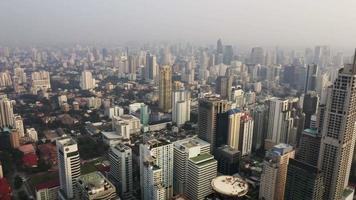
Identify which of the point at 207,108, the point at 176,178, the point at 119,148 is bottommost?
the point at 176,178

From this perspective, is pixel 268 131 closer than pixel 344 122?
No

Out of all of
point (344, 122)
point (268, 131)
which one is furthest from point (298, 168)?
point (268, 131)

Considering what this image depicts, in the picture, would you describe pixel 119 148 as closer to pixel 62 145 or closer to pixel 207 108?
pixel 62 145

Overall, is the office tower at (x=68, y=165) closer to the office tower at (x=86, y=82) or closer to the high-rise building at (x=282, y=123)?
the high-rise building at (x=282, y=123)

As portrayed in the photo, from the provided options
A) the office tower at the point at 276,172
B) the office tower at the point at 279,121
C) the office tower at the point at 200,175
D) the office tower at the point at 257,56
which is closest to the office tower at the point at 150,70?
the office tower at the point at 257,56

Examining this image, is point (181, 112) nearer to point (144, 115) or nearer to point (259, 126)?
point (144, 115)

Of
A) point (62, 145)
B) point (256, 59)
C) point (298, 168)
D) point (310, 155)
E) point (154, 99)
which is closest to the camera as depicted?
point (298, 168)
